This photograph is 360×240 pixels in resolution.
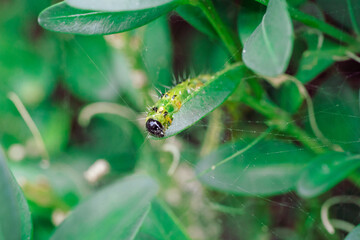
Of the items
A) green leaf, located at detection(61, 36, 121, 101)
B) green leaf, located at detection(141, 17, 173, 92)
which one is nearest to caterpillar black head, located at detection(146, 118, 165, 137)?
green leaf, located at detection(141, 17, 173, 92)

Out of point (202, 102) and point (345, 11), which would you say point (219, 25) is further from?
point (345, 11)

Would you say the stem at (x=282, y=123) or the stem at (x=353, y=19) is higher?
the stem at (x=353, y=19)

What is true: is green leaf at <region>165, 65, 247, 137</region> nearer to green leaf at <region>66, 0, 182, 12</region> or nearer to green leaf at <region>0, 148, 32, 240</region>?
green leaf at <region>66, 0, 182, 12</region>

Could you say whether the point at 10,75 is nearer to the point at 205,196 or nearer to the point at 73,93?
the point at 73,93

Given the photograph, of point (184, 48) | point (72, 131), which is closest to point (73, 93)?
point (72, 131)

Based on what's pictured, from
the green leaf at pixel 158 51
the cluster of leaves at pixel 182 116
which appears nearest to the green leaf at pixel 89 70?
the cluster of leaves at pixel 182 116

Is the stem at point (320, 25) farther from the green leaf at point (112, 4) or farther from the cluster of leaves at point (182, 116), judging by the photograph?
the green leaf at point (112, 4)
